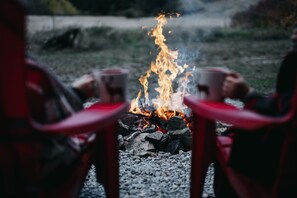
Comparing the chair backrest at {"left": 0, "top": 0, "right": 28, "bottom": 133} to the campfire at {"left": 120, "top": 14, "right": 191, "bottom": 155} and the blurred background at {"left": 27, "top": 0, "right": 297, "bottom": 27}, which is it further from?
the blurred background at {"left": 27, "top": 0, "right": 297, "bottom": 27}

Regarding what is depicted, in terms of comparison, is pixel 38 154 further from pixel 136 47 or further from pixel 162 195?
pixel 136 47

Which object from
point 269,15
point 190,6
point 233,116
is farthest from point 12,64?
point 190,6

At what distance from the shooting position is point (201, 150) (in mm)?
2434

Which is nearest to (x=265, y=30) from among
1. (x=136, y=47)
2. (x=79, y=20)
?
(x=136, y=47)

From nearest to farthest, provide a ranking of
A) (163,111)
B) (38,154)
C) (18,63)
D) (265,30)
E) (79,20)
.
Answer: (18,63) → (38,154) → (163,111) → (265,30) → (79,20)

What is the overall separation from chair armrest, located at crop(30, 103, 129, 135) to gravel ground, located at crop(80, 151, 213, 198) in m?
1.27

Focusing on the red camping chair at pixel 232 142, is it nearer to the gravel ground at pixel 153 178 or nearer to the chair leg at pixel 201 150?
the chair leg at pixel 201 150

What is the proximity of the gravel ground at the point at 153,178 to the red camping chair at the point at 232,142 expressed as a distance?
68 cm

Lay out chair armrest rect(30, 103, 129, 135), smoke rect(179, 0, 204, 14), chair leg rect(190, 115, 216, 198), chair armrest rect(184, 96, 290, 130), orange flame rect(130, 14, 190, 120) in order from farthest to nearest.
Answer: smoke rect(179, 0, 204, 14), orange flame rect(130, 14, 190, 120), chair leg rect(190, 115, 216, 198), chair armrest rect(184, 96, 290, 130), chair armrest rect(30, 103, 129, 135)

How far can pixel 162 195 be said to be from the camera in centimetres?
314

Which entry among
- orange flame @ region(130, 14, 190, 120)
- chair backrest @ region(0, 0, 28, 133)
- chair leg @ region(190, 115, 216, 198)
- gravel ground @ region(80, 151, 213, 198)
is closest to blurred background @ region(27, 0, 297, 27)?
orange flame @ region(130, 14, 190, 120)

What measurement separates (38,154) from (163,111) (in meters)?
3.13

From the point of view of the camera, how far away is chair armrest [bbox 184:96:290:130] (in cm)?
171

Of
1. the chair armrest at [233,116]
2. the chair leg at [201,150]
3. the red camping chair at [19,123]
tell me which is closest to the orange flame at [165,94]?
the chair leg at [201,150]
